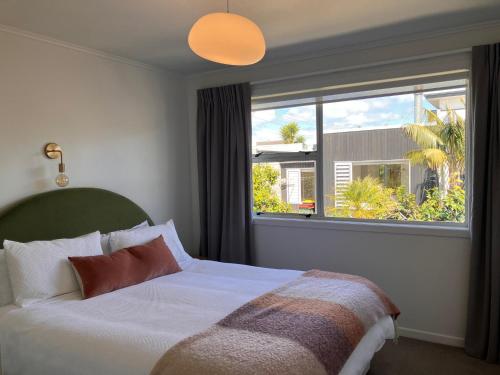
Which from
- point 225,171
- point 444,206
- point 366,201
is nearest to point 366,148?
point 366,201

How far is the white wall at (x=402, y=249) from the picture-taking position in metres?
2.94

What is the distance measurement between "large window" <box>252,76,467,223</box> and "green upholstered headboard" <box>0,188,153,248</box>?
4.61 feet

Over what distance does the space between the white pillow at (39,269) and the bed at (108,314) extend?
69 millimetres

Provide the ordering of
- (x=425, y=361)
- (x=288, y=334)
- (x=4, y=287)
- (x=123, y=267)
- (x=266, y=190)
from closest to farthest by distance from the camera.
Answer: (x=288, y=334)
(x=4, y=287)
(x=123, y=267)
(x=425, y=361)
(x=266, y=190)

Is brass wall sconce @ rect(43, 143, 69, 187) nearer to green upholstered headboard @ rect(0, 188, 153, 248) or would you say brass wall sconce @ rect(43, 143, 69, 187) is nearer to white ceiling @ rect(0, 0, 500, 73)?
green upholstered headboard @ rect(0, 188, 153, 248)

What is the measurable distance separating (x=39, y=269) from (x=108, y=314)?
63cm

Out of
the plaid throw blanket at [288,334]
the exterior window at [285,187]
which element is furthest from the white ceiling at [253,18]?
the plaid throw blanket at [288,334]

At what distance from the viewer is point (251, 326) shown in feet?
6.02

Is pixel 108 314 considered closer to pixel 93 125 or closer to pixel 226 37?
pixel 226 37

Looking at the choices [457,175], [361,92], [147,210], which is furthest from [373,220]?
[147,210]

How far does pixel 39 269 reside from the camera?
237 cm

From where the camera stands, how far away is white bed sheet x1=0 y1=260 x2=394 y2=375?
5.61 ft

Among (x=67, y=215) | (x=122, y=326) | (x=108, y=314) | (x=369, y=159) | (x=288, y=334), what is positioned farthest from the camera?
(x=369, y=159)

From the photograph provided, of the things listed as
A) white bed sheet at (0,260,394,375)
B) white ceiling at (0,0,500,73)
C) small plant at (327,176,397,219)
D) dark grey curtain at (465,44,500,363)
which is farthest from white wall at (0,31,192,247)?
dark grey curtain at (465,44,500,363)
